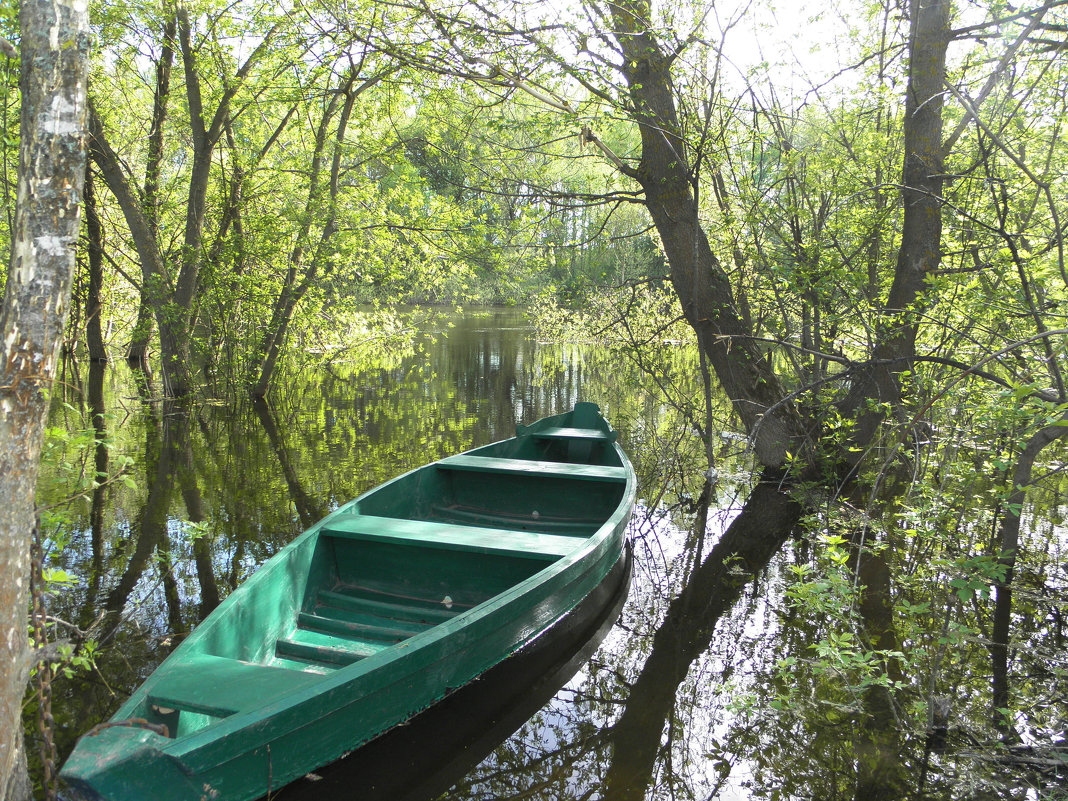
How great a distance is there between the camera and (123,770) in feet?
6.70

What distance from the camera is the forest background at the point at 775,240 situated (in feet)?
12.7

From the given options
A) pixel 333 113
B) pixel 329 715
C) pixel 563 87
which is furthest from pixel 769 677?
pixel 333 113

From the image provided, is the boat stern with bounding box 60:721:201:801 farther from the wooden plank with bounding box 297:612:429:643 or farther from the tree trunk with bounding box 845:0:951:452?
the tree trunk with bounding box 845:0:951:452

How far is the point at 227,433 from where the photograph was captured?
32.4 feet

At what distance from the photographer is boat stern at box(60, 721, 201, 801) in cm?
201

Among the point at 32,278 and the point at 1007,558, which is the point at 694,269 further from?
the point at 32,278

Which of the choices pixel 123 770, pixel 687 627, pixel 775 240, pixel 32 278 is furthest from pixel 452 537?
pixel 775 240

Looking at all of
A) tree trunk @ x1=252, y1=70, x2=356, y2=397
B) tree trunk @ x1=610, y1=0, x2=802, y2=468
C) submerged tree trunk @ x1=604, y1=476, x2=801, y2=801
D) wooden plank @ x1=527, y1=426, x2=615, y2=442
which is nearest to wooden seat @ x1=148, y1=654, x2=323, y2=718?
submerged tree trunk @ x1=604, y1=476, x2=801, y2=801

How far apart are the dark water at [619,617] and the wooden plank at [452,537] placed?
66 cm

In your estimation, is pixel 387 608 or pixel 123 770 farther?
pixel 387 608

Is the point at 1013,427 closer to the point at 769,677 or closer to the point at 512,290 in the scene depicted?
the point at 769,677

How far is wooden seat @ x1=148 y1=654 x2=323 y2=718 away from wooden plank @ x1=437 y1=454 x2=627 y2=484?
3.09 metres

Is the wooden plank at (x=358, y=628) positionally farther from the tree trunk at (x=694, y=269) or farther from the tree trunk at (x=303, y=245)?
the tree trunk at (x=303, y=245)

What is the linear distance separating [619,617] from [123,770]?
3097 millimetres
